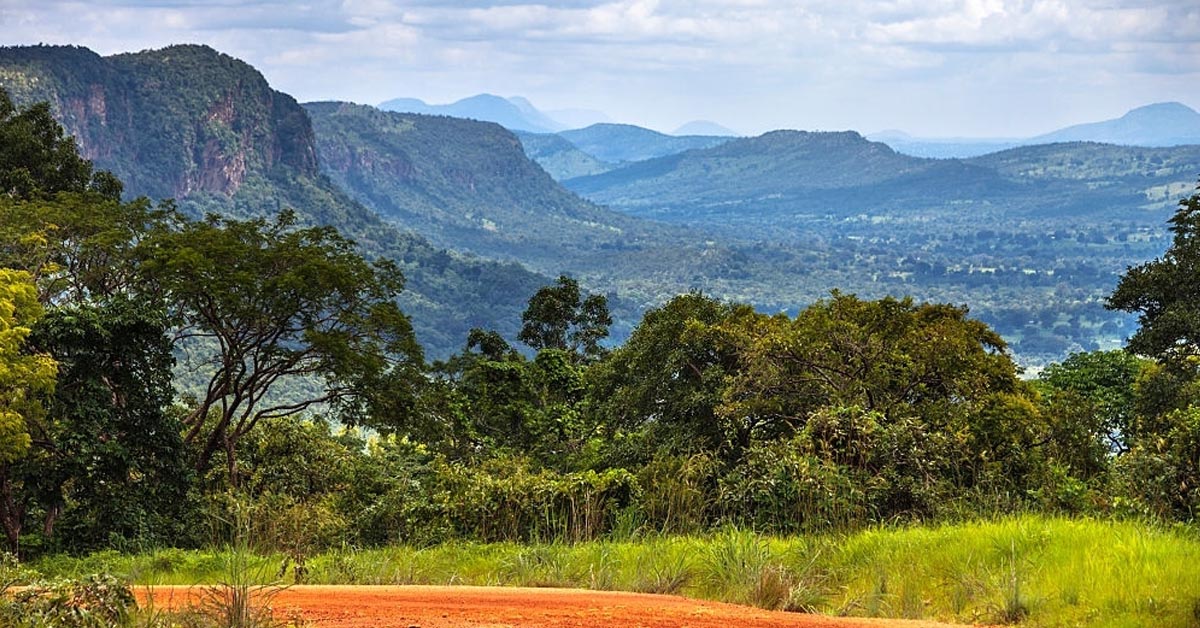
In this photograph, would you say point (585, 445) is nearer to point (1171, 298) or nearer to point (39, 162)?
point (1171, 298)

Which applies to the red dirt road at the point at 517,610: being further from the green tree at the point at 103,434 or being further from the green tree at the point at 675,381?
the green tree at the point at 103,434

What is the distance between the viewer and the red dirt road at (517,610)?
6.50 metres

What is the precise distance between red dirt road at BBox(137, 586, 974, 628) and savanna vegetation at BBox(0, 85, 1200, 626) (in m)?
0.43

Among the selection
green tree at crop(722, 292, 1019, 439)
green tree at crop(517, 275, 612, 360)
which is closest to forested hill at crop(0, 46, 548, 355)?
green tree at crop(517, 275, 612, 360)

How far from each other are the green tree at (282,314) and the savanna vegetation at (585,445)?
0.07 meters

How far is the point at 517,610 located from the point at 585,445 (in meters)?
15.5

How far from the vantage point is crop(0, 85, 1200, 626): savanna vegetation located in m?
7.76

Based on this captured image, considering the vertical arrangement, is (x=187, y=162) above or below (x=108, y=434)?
above

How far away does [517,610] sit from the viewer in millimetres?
6938

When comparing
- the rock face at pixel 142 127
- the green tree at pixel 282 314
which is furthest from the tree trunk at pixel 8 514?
the rock face at pixel 142 127

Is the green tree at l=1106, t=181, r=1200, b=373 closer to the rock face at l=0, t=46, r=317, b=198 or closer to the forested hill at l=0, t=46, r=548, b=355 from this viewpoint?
the forested hill at l=0, t=46, r=548, b=355

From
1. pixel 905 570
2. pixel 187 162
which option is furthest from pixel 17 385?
pixel 187 162

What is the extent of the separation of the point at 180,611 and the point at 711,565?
355 cm

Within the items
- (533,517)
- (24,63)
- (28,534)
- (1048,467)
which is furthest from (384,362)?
(24,63)
